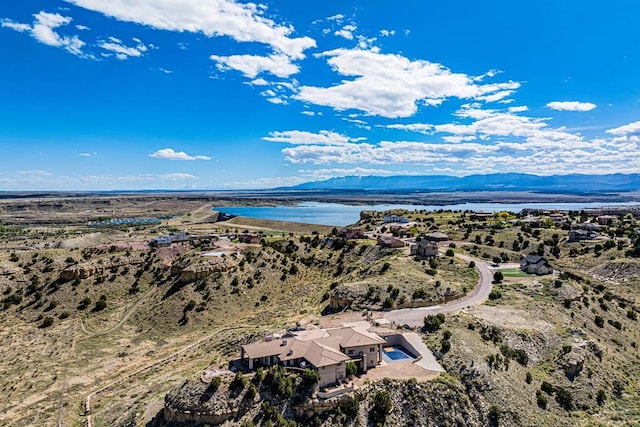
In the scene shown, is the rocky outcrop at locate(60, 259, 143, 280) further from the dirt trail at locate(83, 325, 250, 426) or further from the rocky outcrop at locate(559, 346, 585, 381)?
the rocky outcrop at locate(559, 346, 585, 381)

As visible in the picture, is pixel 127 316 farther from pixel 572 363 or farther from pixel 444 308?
Result: pixel 572 363

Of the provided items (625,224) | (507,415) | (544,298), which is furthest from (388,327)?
(625,224)

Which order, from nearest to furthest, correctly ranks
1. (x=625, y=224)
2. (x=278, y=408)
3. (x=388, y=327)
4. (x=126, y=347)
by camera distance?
(x=278, y=408), (x=388, y=327), (x=126, y=347), (x=625, y=224)

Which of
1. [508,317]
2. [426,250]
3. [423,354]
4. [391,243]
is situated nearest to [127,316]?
[423,354]

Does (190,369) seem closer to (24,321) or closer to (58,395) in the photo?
(58,395)

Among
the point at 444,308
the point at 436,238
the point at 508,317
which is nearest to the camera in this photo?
the point at 508,317

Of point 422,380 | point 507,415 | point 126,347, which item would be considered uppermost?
point 422,380

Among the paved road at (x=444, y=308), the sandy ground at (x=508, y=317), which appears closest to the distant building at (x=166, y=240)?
the paved road at (x=444, y=308)

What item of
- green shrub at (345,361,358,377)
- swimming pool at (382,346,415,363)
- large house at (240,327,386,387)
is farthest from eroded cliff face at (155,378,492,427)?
swimming pool at (382,346,415,363)
